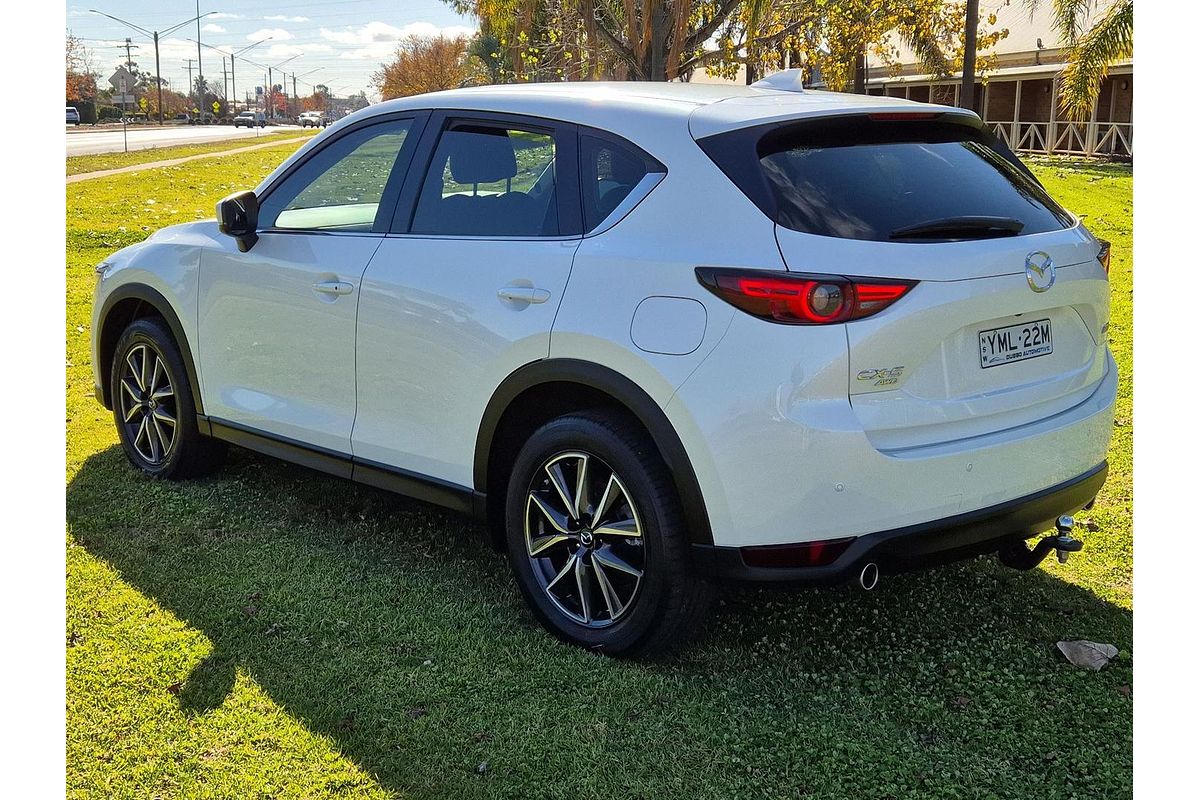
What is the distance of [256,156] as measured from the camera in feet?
123

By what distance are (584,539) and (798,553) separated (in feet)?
2.55

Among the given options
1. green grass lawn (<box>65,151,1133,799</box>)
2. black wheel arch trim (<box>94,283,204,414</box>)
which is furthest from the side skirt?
green grass lawn (<box>65,151,1133,799</box>)

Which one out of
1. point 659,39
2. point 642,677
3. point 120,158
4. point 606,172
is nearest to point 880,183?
point 606,172

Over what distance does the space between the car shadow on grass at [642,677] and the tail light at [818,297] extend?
0.93 m

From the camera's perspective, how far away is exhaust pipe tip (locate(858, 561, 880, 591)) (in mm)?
3316

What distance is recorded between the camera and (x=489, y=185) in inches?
163

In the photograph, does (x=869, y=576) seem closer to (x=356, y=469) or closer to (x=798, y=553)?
(x=798, y=553)

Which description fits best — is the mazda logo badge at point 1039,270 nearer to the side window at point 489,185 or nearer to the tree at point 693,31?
the side window at point 489,185

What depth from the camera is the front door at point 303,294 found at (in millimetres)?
4426

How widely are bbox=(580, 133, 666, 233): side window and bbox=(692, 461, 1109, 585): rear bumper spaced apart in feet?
3.60

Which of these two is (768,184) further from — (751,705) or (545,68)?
(545,68)

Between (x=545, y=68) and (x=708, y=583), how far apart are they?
2009 cm

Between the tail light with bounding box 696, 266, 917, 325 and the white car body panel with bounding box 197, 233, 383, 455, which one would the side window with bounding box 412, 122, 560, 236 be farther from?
the tail light with bounding box 696, 266, 917, 325

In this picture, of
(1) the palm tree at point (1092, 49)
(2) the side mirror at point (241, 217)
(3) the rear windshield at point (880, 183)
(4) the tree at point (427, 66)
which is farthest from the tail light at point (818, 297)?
(4) the tree at point (427, 66)
